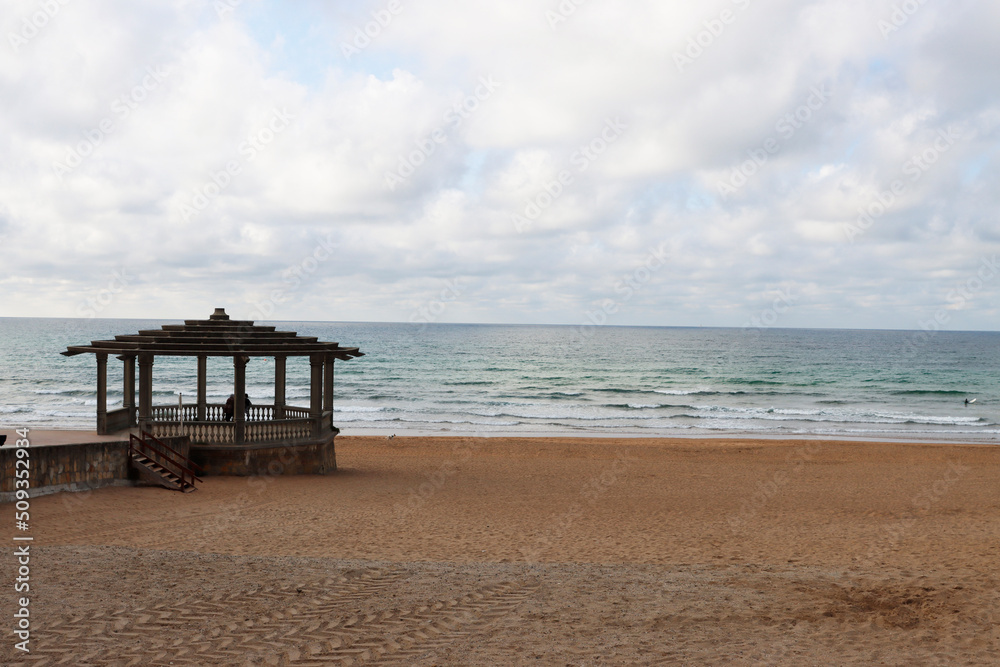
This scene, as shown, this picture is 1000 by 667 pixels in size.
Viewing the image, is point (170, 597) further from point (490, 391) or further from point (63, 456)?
point (490, 391)

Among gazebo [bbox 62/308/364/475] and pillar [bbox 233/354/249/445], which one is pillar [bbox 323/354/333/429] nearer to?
gazebo [bbox 62/308/364/475]

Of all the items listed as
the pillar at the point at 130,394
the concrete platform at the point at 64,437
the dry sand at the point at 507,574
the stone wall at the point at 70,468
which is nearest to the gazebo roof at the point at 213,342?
the pillar at the point at 130,394

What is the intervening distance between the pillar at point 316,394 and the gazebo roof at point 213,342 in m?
0.94

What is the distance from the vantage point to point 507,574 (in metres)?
9.54

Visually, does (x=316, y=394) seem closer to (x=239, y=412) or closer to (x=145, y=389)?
(x=239, y=412)

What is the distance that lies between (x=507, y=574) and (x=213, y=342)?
31.7ft

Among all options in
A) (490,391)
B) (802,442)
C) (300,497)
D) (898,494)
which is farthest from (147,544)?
(490,391)

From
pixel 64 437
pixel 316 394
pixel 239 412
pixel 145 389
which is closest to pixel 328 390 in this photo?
pixel 316 394

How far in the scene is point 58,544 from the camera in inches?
422

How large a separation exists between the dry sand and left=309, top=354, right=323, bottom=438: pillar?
131 cm

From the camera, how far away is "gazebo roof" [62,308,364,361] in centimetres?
1622

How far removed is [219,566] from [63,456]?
6.54m

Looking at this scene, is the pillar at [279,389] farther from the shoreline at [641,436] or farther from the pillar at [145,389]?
the shoreline at [641,436]

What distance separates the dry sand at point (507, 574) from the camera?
7.15m
